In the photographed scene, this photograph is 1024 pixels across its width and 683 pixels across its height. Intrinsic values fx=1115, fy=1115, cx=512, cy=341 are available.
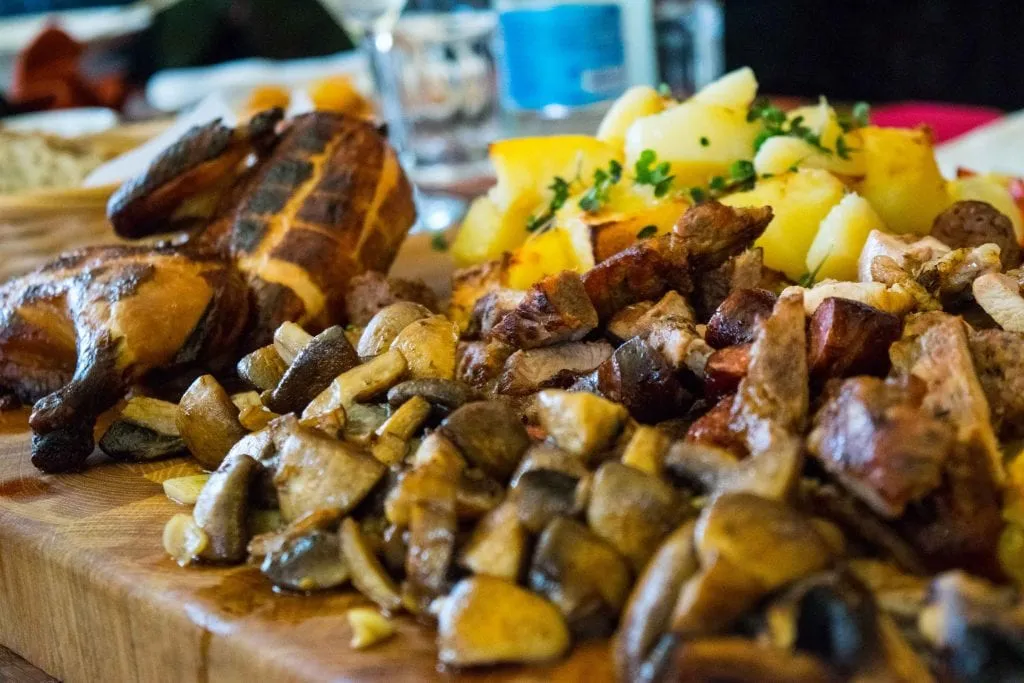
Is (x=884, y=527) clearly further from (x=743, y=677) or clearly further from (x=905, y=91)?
(x=905, y=91)

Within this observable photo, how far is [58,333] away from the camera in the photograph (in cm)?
224

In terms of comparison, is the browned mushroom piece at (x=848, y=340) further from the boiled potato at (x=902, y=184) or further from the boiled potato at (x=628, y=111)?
the boiled potato at (x=628, y=111)

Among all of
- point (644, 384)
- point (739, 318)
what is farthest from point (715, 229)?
point (644, 384)

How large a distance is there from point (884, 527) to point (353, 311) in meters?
1.42

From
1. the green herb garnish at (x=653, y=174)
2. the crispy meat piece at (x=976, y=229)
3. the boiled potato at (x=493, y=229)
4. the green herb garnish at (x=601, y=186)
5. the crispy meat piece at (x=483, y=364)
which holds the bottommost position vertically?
the boiled potato at (x=493, y=229)

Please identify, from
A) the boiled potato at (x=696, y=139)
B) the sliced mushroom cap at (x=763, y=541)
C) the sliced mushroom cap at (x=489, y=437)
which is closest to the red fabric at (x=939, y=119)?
the boiled potato at (x=696, y=139)

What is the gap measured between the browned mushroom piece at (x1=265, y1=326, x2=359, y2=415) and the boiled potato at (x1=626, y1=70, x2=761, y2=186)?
3.18 ft

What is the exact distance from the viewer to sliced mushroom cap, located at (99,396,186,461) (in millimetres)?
1956

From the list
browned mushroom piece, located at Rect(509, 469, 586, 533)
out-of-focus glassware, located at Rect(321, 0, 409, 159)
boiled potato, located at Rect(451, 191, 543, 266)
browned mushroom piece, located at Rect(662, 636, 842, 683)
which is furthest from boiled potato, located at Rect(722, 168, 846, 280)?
out-of-focus glassware, located at Rect(321, 0, 409, 159)

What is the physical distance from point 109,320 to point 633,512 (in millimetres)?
1248

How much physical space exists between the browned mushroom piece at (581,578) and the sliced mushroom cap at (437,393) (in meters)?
0.43

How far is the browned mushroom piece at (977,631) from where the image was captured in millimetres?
1078

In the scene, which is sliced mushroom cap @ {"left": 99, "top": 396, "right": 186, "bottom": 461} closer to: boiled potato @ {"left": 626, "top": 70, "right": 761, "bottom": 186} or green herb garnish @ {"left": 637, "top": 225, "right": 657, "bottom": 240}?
green herb garnish @ {"left": 637, "top": 225, "right": 657, "bottom": 240}

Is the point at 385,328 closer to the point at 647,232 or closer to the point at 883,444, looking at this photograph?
the point at 647,232
